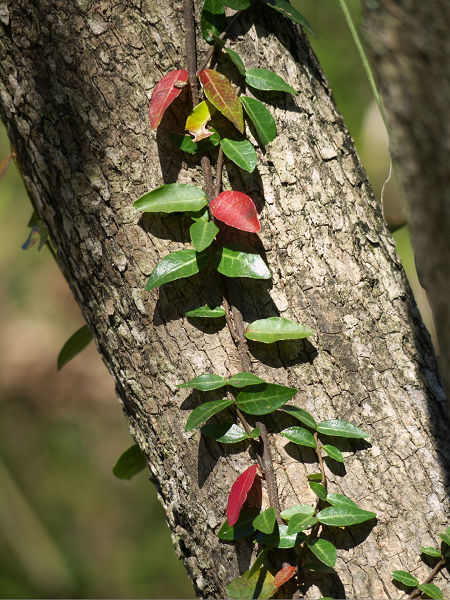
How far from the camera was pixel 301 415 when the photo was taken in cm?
66

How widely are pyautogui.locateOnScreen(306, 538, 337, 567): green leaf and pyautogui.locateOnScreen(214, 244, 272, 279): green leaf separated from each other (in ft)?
1.05

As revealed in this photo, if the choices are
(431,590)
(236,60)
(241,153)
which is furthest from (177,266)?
(431,590)

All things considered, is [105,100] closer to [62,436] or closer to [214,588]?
[214,588]

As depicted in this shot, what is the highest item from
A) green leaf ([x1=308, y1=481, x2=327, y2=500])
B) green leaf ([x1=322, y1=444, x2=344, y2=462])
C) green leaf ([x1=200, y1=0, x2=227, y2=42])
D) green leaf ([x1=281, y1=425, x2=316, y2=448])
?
green leaf ([x1=200, y1=0, x2=227, y2=42])

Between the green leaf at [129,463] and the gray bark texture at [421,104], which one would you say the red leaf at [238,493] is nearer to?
the green leaf at [129,463]

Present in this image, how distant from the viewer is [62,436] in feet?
9.89

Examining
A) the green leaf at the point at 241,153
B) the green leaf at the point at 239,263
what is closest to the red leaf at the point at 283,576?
the green leaf at the point at 239,263

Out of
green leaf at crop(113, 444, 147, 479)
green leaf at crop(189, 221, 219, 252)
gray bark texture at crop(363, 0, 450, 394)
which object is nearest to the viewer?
green leaf at crop(189, 221, 219, 252)

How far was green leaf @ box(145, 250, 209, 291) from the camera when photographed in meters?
0.65

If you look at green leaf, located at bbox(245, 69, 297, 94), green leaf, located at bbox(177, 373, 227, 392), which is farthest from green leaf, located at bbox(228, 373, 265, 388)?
green leaf, located at bbox(245, 69, 297, 94)

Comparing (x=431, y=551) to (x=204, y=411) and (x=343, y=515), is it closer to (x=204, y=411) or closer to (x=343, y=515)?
(x=343, y=515)

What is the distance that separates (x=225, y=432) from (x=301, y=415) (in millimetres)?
95

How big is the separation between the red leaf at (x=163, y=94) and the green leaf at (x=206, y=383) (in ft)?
0.99

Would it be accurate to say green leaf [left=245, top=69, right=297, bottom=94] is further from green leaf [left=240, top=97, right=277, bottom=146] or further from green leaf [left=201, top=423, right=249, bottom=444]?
green leaf [left=201, top=423, right=249, bottom=444]
